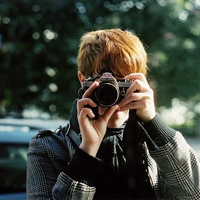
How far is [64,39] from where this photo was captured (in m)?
9.93

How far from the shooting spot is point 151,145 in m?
1.28

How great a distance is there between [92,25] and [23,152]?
24.3ft

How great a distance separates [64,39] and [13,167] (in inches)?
284

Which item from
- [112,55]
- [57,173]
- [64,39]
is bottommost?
[57,173]

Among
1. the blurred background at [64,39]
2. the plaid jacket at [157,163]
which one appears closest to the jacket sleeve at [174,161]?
the plaid jacket at [157,163]

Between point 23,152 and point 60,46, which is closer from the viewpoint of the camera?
point 23,152

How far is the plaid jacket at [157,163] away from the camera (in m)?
1.22

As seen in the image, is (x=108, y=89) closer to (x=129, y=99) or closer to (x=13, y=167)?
(x=129, y=99)

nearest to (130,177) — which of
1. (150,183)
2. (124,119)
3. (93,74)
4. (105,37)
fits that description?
(150,183)

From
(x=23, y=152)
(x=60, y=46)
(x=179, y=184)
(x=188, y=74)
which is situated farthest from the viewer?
(x=188, y=74)

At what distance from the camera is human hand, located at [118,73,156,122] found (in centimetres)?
130

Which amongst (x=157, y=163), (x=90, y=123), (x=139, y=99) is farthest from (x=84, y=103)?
(x=157, y=163)

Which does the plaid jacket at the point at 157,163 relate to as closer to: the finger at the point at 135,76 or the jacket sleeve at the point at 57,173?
the jacket sleeve at the point at 57,173

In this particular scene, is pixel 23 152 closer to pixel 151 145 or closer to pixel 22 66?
pixel 151 145
